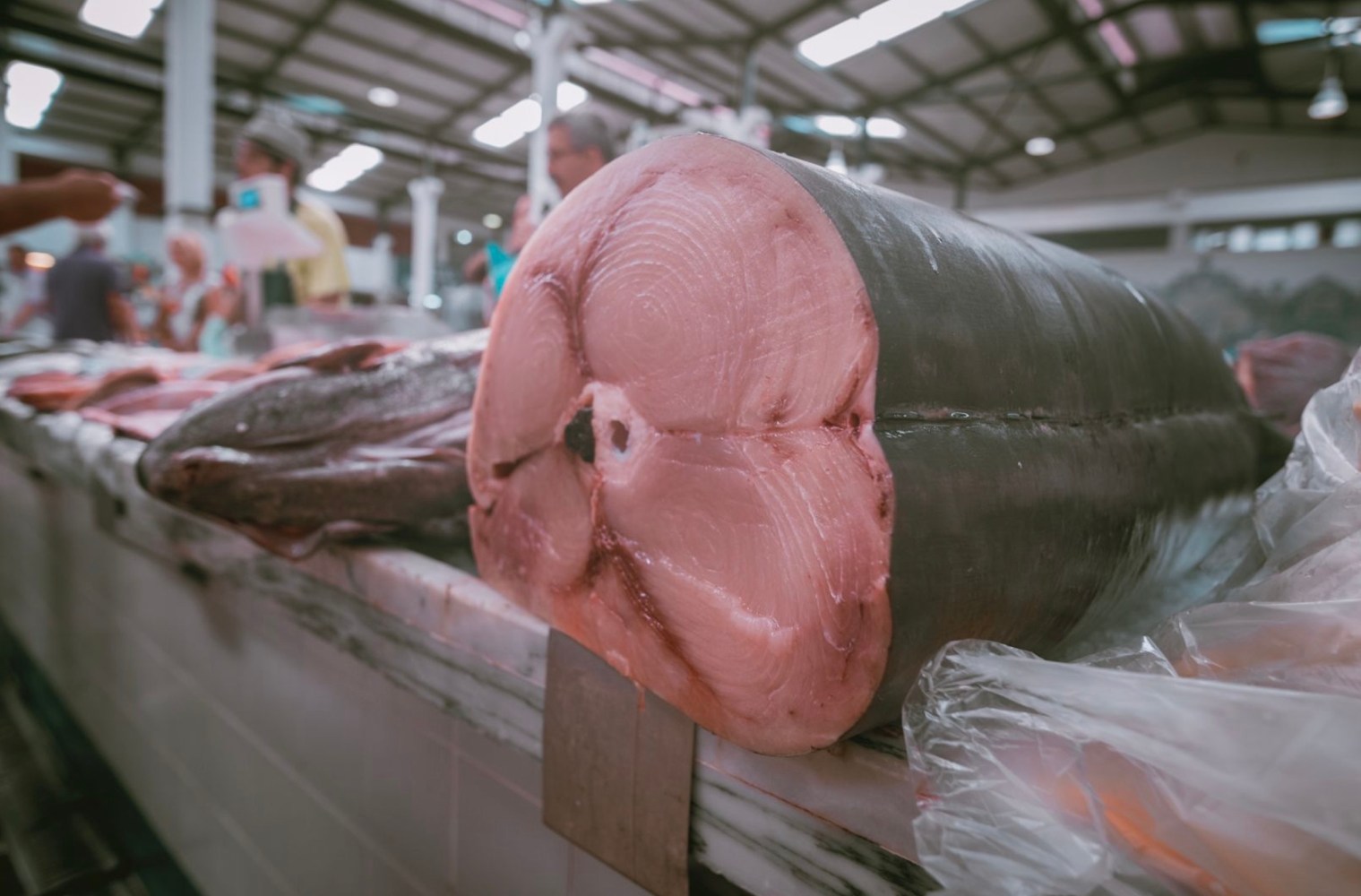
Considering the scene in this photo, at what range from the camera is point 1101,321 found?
98 centimetres

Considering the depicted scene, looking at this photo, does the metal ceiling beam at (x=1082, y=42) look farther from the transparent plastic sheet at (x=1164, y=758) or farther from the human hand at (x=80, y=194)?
the transparent plastic sheet at (x=1164, y=758)

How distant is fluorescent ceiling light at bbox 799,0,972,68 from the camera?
33.8 feet

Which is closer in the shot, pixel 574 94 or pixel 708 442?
pixel 708 442

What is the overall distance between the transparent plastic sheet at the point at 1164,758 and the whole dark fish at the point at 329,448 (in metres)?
1.04

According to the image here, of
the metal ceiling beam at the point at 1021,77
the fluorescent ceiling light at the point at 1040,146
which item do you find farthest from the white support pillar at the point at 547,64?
the fluorescent ceiling light at the point at 1040,146

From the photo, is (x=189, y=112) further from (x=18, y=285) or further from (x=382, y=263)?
(x=382, y=263)

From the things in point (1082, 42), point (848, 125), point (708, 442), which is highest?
point (1082, 42)

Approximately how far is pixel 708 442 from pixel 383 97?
18.2 metres

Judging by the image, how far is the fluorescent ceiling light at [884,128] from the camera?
15156 mm

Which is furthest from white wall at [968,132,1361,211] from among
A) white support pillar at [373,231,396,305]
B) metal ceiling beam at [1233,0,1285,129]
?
white support pillar at [373,231,396,305]

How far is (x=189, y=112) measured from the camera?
28.2ft

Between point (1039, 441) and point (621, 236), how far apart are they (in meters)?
0.52

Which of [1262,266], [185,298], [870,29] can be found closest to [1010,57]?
[870,29]

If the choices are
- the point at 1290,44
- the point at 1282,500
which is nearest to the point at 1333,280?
the point at 1290,44
